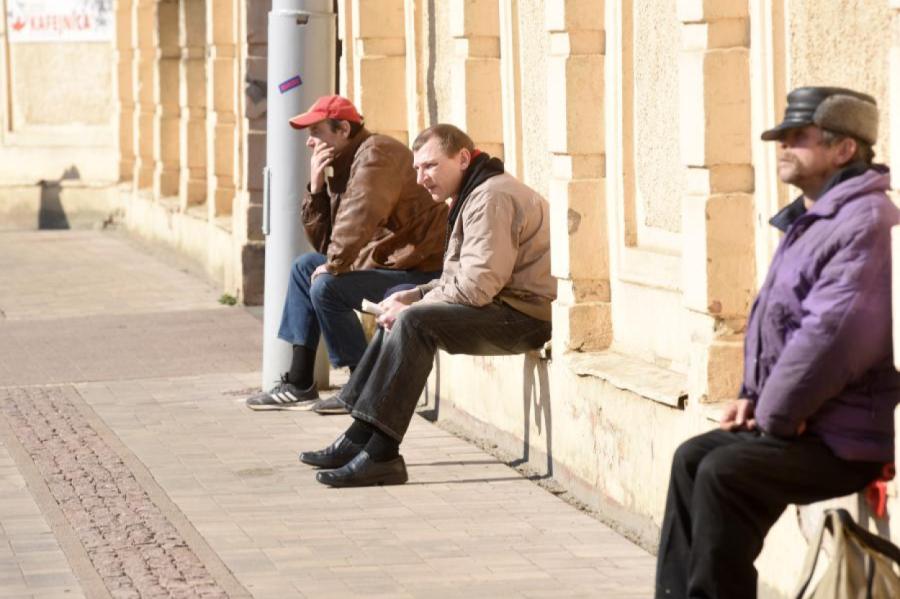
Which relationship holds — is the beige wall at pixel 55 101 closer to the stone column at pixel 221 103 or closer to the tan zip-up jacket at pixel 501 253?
the stone column at pixel 221 103

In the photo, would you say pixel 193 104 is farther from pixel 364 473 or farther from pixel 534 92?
pixel 364 473

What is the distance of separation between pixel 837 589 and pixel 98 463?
4879mm

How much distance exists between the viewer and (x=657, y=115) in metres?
8.60

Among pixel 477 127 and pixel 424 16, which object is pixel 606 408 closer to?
pixel 477 127

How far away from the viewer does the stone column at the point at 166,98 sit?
22.0 meters

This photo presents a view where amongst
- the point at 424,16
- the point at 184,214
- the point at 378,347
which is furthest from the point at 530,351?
the point at 184,214

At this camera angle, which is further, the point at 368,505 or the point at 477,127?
the point at 477,127

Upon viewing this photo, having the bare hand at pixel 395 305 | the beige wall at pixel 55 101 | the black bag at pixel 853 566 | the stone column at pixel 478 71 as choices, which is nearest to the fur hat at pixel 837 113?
the black bag at pixel 853 566

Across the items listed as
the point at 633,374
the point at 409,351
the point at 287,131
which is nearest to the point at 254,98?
the point at 287,131

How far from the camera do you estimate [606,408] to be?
328 inches

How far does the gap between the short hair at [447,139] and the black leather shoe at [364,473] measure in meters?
1.34

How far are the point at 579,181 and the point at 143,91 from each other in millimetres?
15046

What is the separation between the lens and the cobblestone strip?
23.5 feet

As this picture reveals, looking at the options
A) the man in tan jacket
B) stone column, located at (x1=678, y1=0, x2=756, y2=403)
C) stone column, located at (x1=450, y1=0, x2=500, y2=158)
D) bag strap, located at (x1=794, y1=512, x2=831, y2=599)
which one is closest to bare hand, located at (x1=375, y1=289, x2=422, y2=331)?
the man in tan jacket
